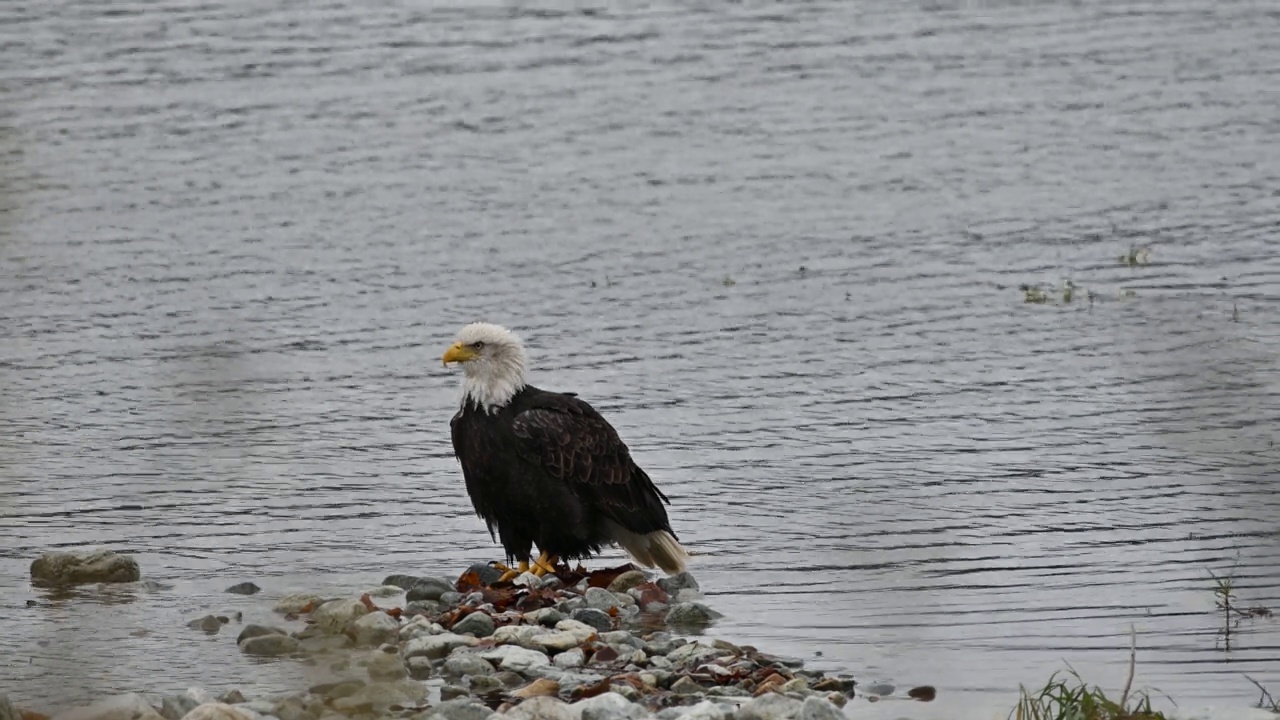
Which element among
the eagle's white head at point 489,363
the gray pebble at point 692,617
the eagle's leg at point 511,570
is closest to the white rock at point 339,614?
the eagle's leg at point 511,570

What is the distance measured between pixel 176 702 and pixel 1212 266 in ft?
37.7

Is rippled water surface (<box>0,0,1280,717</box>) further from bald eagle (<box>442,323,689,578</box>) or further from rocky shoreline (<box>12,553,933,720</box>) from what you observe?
bald eagle (<box>442,323,689,578</box>)

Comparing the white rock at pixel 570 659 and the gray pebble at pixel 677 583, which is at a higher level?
the white rock at pixel 570 659

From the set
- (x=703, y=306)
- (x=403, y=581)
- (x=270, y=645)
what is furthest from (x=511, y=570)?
(x=703, y=306)

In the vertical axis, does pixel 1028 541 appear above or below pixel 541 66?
below

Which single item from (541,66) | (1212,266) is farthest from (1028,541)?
(541,66)

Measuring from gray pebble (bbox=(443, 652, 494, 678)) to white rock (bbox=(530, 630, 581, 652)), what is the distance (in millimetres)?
337

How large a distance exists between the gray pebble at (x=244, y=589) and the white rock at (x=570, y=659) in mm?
2035

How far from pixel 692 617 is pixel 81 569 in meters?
2.83

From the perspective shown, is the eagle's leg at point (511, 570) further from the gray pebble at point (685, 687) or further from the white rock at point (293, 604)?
the gray pebble at point (685, 687)

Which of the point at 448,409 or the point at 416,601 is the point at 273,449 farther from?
the point at 416,601

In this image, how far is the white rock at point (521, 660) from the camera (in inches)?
276

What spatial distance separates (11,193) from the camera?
2309mm

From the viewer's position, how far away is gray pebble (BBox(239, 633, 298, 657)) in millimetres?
7391
